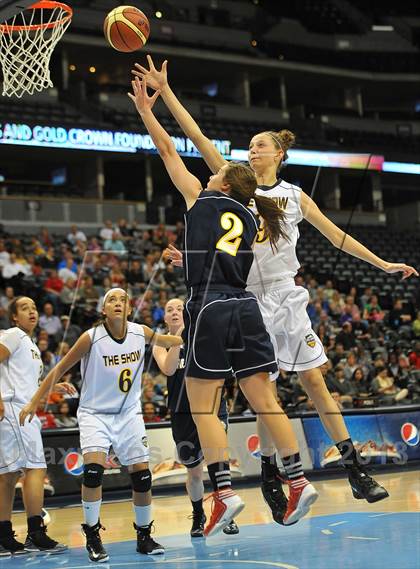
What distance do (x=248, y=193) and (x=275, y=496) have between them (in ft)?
6.31

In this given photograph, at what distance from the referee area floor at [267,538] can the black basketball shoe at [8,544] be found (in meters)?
0.21

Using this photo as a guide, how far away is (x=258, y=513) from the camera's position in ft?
31.6

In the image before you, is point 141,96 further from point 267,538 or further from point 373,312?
point 373,312

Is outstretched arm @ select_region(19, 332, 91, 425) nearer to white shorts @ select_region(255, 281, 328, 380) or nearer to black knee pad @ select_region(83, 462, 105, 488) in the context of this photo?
black knee pad @ select_region(83, 462, 105, 488)

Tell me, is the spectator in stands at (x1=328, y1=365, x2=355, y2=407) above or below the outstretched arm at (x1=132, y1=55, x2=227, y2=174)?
below

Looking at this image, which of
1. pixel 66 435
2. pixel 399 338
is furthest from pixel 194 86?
pixel 66 435

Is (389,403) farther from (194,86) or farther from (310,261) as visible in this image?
(194,86)

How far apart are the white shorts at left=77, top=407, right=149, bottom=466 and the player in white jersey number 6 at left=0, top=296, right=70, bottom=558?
690 millimetres

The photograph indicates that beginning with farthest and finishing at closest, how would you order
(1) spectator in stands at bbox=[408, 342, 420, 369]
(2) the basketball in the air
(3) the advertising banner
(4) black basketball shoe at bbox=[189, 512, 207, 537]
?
(1) spectator in stands at bbox=[408, 342, 420, 369]
(3) the advertising banner
(4) black basketball shoe at bbox=[189, 512, 207, 537]
(2) the basketball in the air

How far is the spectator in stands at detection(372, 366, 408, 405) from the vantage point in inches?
542

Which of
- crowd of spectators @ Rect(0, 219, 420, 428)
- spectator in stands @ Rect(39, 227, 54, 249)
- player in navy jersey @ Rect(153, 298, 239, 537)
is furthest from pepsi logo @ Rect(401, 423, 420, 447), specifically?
spectator in stands @ Rect(39, 227, 54, 249)

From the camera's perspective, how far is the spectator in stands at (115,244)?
18359 mm

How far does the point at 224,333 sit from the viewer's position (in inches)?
196

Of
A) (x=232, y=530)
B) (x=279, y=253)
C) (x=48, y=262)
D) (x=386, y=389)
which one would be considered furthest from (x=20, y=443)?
(x=48, y=262)
